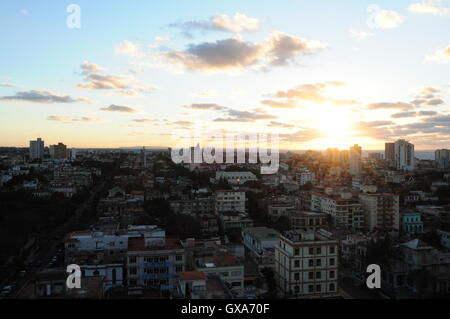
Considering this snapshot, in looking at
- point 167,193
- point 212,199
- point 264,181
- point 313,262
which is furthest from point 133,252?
point 264,181

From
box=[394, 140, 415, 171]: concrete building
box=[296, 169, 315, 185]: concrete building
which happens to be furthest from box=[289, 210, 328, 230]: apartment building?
box=[394, 140, 415, 171]: concrete building

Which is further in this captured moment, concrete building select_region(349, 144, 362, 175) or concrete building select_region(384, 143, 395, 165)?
concrete building select_region(384, 143, 395, 165)

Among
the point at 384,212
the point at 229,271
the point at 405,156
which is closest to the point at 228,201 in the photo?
the point at 384,212

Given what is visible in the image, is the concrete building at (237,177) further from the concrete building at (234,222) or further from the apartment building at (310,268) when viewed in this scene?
the apartment building at (310,268)

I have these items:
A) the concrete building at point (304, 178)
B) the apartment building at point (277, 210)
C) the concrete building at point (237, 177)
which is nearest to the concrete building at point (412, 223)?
the apartment building at point (277, 210)

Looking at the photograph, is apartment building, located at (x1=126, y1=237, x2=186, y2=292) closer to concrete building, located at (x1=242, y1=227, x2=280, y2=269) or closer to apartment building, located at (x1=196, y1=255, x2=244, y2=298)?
apartment building, located at (x1=196, y1=255, x2=244, y2=298)
